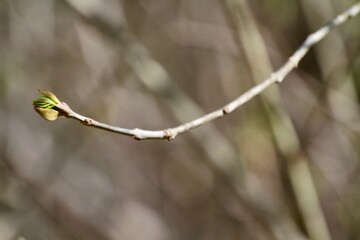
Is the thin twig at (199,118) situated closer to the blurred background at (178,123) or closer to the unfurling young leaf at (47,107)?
the unfurling young leaf at (47,107)

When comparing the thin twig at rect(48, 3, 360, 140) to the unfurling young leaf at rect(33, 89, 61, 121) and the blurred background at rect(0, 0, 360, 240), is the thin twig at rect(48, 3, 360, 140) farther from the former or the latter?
the blurred background at rect(0, 0, 360, 240)

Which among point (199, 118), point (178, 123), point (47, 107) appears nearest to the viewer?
point (47, 107)

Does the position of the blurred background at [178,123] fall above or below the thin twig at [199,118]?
above

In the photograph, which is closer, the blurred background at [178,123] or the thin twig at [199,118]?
the thin twig at [199,118]

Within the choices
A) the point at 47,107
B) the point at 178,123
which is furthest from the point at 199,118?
the point at 178,123

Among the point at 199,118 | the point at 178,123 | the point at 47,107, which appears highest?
the point at 178,123

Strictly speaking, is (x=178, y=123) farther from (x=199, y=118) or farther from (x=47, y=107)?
(x=47, y=107)

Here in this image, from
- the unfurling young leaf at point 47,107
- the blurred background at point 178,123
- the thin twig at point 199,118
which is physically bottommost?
the unfurling young leaf at point 47,107


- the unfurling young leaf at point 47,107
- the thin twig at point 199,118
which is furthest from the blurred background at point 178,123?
the unfurling young leaf at point 47,107
